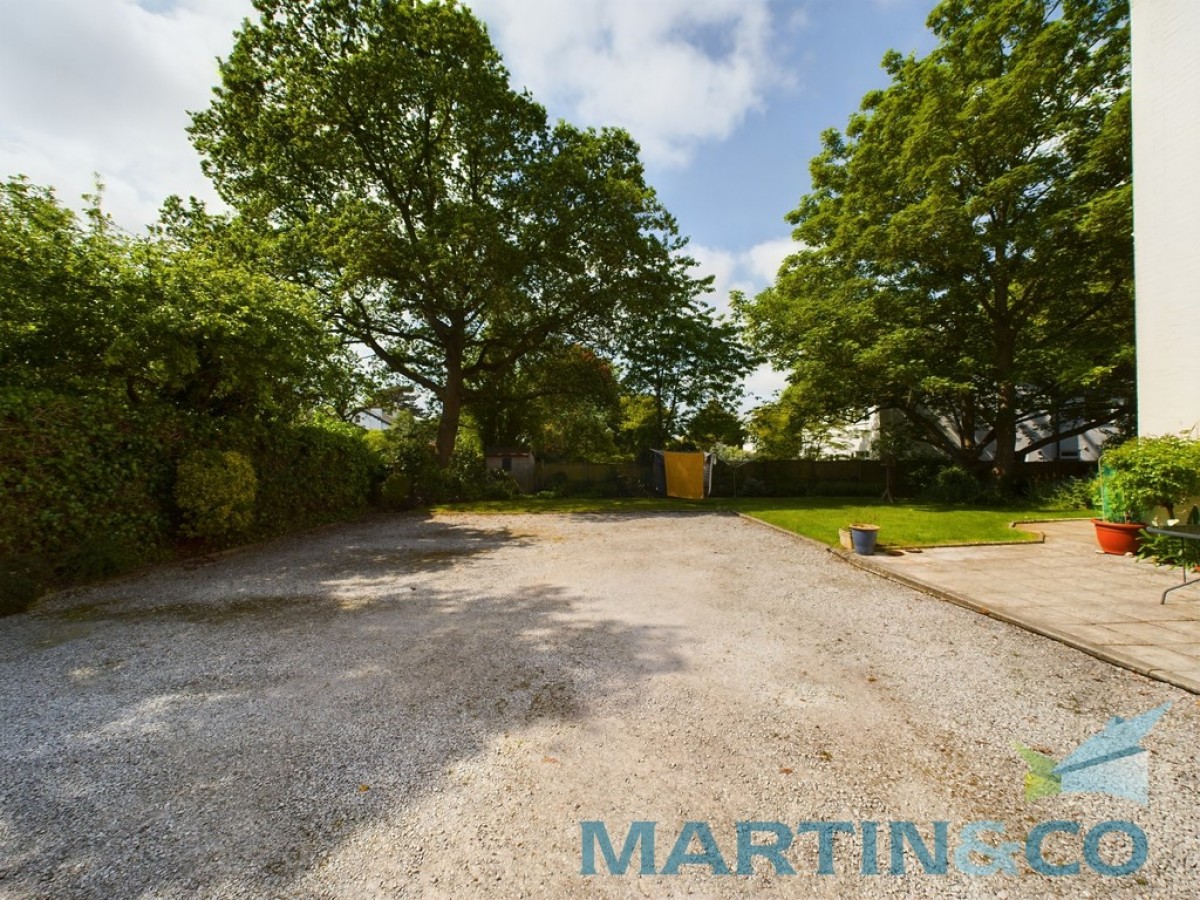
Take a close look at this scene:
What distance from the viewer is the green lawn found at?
29.1 feet

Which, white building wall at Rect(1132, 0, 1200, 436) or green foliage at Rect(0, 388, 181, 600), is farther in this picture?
white building wall at Rect(1132, 0, 1200, 436)

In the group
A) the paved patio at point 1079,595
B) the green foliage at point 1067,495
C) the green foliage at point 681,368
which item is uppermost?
the green foliage at point 681,368

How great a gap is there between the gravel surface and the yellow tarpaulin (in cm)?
1343

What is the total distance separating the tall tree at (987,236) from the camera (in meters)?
13.0

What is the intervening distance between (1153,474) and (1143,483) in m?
0.18

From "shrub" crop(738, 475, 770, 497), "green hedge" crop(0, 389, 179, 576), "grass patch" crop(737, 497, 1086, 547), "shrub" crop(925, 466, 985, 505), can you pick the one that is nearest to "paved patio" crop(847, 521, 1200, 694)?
"grass patch" crop(737, 497, 1086, 547)

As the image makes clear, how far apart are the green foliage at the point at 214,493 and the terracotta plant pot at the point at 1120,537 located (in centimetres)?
1344

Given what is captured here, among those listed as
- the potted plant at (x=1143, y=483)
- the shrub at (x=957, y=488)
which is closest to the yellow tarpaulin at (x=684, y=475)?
the shrub at (x=957, y=488)

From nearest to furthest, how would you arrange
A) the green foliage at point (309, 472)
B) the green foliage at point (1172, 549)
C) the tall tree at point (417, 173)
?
the green foliage at point (1172, 549) → the green foliage at point (309, 472) → the tall tree at point (417, 173)

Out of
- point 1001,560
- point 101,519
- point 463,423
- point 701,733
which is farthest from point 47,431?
point 463,423

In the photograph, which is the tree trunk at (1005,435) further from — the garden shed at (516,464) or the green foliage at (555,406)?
the garden shed at (516,464)

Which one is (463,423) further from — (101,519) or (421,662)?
(421,662)

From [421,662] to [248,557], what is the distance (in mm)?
5836

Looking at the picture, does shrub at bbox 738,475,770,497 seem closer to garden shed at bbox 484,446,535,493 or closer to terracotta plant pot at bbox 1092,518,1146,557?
garden shed at bbox 484,446,535,493
